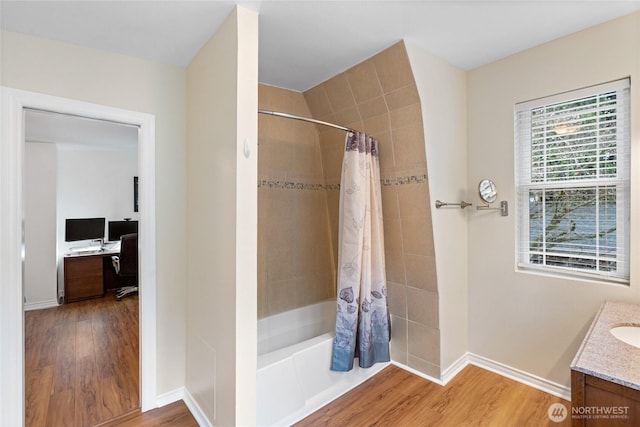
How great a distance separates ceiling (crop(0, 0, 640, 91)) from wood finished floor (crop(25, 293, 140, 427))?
237 centimetres

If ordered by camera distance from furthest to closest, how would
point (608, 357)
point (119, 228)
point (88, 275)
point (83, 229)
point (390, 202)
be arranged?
point (119, 228)
point (88, 275)
point (83, 229)
point (390, 202)
point (608, 357)

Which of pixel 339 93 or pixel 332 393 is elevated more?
pixel 339 93

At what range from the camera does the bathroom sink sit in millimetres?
1434

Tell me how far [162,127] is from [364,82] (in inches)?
60.6

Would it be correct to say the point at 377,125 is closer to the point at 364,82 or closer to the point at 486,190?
the point at 364,82

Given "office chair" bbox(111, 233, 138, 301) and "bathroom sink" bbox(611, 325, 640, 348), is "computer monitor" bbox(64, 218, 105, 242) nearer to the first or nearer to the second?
"office chair" bbox(111, 233, 138, 301)

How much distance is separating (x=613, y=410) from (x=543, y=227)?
4.93ft

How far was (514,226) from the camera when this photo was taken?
2299 millimetres

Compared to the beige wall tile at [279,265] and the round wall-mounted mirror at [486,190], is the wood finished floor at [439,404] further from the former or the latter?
the round wall-mounted mirror at [486,190]

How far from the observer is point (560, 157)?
2.12m

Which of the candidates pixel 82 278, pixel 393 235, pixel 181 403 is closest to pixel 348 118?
→ pixel 393 235

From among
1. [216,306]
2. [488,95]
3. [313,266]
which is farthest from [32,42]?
[488,95]

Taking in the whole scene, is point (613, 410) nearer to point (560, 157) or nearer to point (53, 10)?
point (560, 157)

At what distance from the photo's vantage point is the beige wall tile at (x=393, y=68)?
206cm
